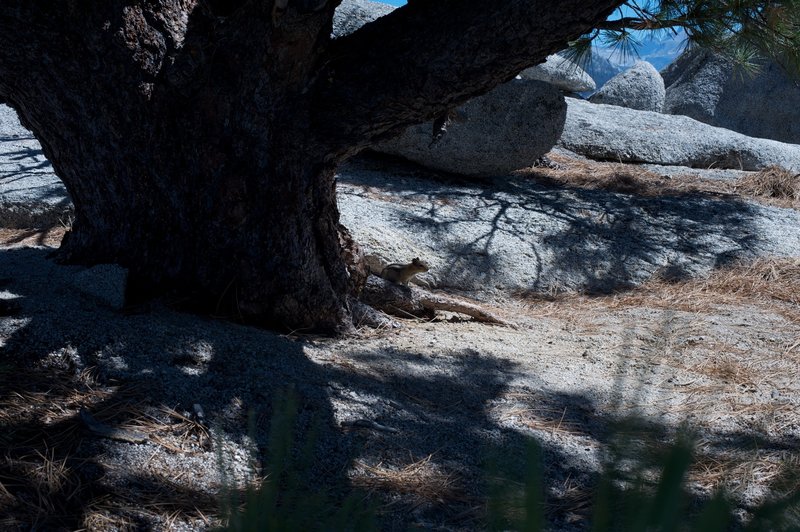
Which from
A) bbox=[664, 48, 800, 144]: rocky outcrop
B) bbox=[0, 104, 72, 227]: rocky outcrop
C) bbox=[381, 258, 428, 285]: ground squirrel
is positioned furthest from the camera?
bbox=[664, 48, 800, 144]: rocky outcrop

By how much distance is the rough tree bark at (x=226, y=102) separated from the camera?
288 centimetres

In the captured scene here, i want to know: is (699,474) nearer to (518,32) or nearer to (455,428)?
(455,428)

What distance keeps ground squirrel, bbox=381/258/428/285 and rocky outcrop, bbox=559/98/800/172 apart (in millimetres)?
4392

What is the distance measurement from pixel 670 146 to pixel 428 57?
6.09m

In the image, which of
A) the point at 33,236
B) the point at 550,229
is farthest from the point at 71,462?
the point at 550,229

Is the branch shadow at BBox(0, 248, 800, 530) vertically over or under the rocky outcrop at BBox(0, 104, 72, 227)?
under

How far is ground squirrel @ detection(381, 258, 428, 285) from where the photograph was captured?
4.51 m

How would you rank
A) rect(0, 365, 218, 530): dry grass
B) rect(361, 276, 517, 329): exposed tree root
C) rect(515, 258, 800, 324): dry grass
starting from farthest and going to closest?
rect(515, 258, 800, 324): dry grass, rect(361, 276, 517, 329): exposed tree root, rect(0, 365, 218, 530): dry grass

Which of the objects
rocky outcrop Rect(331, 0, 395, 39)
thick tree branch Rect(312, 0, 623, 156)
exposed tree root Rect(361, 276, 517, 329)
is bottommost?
exposed tree root Rect(361, 276, 517, 329)

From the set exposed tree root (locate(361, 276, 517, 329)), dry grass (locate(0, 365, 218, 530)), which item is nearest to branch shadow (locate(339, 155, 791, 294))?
exposed tree root (locate(361, 276, 517, 329))

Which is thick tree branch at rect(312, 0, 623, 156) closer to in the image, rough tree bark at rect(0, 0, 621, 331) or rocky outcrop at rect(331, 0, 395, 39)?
rough tree bark at rect(0, 0, 621, 331)

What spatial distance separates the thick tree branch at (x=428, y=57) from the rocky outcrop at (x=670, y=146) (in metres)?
5.52

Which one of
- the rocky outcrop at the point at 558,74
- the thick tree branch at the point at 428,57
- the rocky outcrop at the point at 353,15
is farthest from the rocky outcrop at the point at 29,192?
the rocky outcrop at the point at 558,74

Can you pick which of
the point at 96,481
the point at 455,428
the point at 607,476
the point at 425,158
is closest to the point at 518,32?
the point at 455,428
